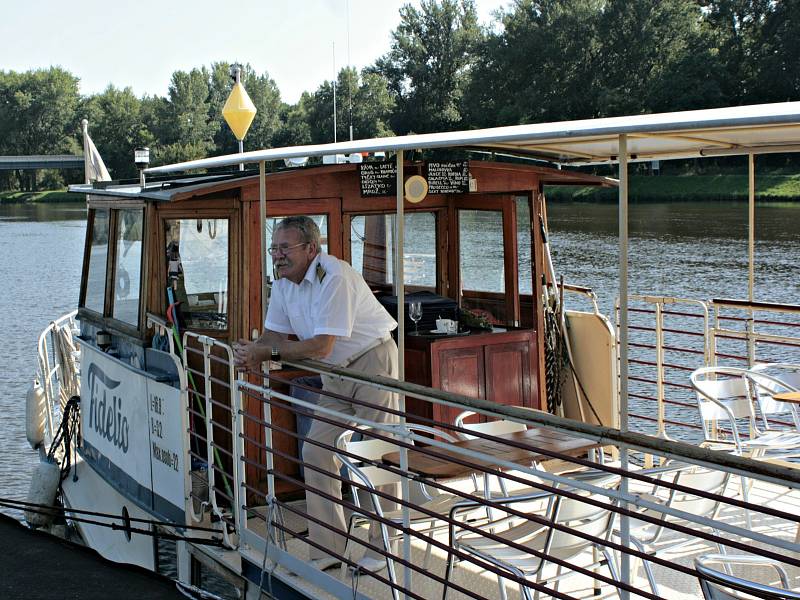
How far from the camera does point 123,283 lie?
6.95 metres

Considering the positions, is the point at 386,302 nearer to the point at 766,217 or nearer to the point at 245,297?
the point at 245,297

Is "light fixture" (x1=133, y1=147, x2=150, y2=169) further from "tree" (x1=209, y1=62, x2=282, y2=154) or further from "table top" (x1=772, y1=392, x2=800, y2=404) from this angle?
"tree" (x1=209, y1=62, x2=282, y2=154)

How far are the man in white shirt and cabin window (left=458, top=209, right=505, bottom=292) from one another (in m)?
1.75

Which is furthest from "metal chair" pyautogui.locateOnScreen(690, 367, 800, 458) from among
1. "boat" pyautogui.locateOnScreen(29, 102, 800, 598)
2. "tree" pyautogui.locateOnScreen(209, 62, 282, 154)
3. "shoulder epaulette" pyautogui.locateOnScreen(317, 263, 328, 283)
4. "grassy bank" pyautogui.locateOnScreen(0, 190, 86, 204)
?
"tree" pyautogui.locateOnScreen(209, 62, 282, 154)

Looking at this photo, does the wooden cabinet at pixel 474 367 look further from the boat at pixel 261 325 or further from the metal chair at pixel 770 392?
the metal chair at pixel 770 392

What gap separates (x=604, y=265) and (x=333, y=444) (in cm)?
1991

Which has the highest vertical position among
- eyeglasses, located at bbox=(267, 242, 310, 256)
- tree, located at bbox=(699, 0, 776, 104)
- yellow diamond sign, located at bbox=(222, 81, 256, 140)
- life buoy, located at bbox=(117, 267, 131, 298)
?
tree, located at bbox=(699, 0, 776, 104)

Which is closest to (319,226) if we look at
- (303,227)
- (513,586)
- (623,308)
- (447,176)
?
(447,176)

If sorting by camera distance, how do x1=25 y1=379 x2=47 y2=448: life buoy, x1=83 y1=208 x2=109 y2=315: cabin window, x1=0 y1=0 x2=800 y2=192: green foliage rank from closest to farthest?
x1=83 y1=208 x2=109 y2=315: cabin window, x1=25 y1=379 x2=47 y2=448: life buoy, x1=0 y1=0 x2=800 y2=192: green foliage

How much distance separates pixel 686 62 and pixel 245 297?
48.2 metres

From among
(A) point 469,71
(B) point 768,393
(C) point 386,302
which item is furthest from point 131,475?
(A) point 469,71

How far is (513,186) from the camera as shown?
683 cm

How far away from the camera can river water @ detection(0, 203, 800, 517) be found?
17.5 meters

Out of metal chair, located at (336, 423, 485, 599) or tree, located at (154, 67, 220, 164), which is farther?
tree, located at (154, 67, 220, 164)
